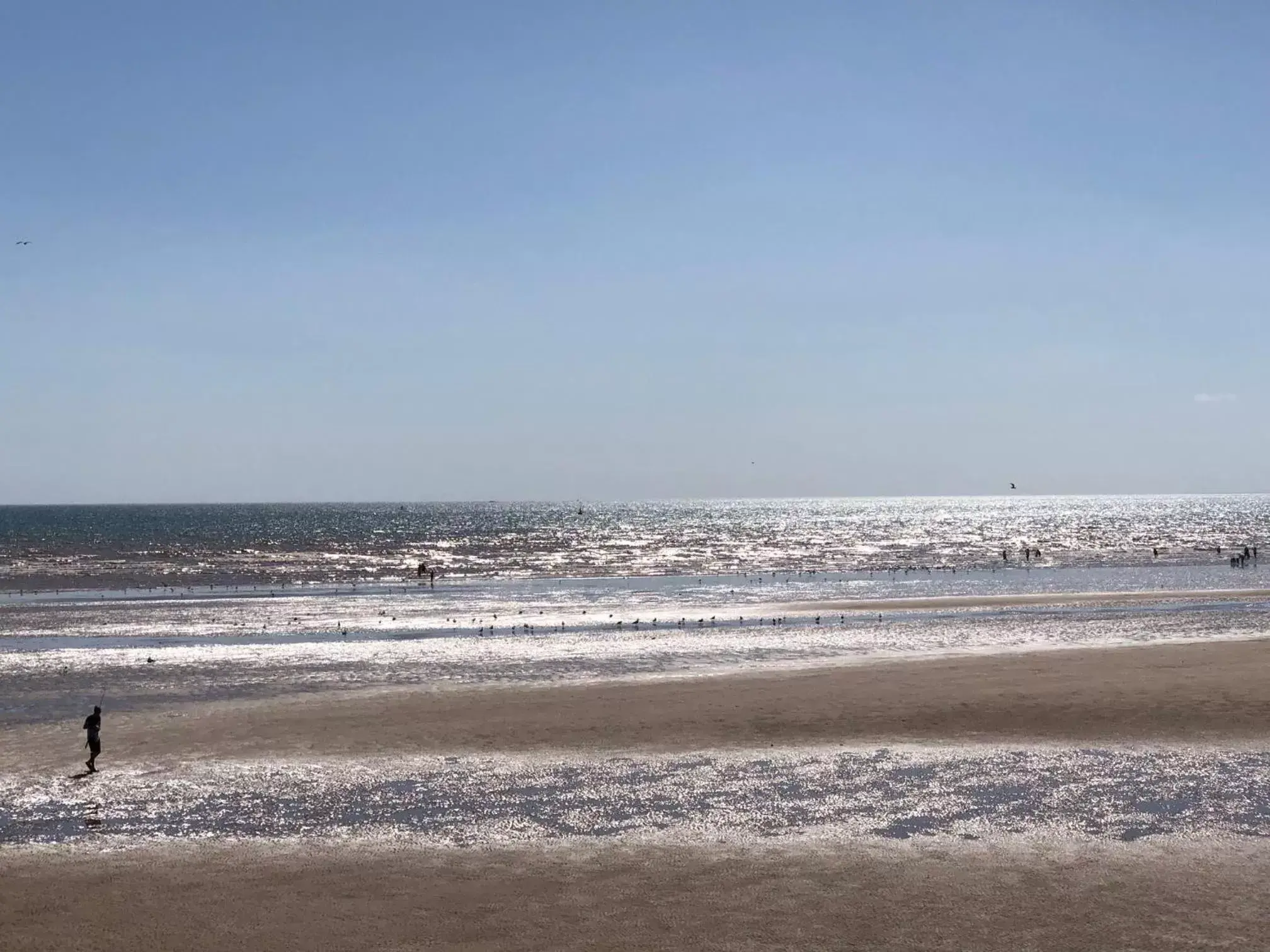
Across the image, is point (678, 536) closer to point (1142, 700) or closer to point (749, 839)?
point (1142, 700)

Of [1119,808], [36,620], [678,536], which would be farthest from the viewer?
[678,536]

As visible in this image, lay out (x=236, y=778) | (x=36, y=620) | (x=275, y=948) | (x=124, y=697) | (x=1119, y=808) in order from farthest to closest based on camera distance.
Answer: (x=36, y=620), (x=124, y=697), (x=236, y=778), (x=1119, y=808), (x=275, y=948)

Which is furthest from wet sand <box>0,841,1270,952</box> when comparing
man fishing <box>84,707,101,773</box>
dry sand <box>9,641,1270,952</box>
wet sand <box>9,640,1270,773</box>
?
wet sand <box>9,640,1270,773</box>

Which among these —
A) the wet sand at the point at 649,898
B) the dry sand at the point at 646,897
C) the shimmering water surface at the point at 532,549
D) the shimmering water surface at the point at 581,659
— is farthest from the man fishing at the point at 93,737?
the shimmering water surface at the point at 532,549

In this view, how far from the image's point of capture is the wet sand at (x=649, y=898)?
12195 mm

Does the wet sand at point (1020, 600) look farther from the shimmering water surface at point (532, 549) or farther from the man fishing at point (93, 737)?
the man fishing at point (93, 737)

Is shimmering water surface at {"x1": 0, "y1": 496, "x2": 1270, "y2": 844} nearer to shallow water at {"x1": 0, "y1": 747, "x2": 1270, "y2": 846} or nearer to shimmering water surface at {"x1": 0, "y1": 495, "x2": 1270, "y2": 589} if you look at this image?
shallow water at {"x1": 0, "y1": 747, "x2": 1270, "y2": 846}

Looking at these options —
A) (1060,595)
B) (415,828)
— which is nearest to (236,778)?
(415,828)

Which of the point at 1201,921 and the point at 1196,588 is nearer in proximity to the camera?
the point at 1201,921

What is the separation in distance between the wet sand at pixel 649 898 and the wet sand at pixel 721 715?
6.83m

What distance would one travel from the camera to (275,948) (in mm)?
12117

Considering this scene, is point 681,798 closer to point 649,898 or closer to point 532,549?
point 649,898

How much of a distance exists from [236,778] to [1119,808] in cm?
1563

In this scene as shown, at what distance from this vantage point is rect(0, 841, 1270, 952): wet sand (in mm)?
12195
